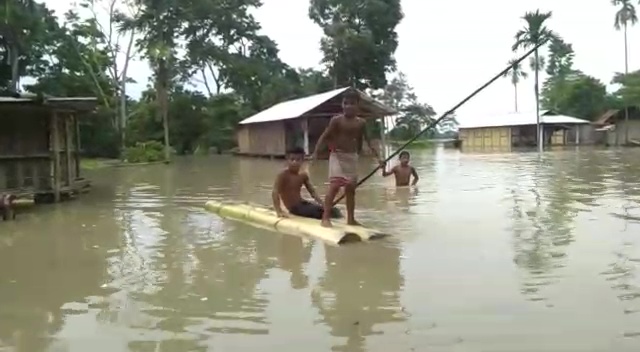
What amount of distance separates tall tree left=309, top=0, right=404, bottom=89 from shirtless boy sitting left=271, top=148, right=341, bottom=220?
40.5 m

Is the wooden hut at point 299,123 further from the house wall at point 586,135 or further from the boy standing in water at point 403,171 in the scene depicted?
the house wall at point 586,135

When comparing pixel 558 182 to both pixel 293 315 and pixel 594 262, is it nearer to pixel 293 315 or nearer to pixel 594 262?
pixel 594 262

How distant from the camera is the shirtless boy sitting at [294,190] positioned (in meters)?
9.40

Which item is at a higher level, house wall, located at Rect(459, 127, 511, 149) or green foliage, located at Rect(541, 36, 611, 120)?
green foliage, located at Rect(541, 36, 611, 120)

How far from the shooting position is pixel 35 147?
45.4ft

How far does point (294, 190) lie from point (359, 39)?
4071 centimetres

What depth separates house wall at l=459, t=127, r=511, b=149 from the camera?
52.6 m

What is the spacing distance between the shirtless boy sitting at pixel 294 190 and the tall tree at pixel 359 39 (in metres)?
40.5

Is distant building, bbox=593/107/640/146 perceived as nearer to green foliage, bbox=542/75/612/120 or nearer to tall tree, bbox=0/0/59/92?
green foliage, bbox=542/75/612/120

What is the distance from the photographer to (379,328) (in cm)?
470

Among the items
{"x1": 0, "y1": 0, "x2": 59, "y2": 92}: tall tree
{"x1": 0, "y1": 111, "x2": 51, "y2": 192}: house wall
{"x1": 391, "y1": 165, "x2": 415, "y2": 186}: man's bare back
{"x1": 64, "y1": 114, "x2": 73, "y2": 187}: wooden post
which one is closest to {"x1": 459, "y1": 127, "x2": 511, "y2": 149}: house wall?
{"x1": 0, "y1": 0, "x2": 59, "y2": 92}: tall tree

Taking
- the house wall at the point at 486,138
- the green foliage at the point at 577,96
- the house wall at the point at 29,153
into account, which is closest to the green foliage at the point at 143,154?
the house wall at the point at 29,153

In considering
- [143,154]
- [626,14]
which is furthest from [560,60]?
[143,154]

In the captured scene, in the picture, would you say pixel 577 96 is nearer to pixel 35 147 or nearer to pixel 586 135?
pixel 586 135
